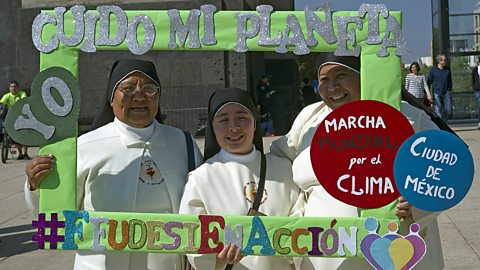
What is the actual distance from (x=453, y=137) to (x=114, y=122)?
69.9 inches

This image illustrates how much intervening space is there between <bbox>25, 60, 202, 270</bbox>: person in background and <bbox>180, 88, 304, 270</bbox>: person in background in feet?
0.50

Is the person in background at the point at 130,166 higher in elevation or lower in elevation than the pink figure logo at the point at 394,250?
higher

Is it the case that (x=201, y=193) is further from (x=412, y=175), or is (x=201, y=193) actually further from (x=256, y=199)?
(x=412, y=175)

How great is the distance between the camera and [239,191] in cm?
389

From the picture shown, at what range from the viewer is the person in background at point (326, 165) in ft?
12.4

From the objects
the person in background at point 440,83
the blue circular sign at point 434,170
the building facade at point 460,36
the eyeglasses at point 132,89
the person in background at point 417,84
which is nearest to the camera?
the blue circular sign at point 434,170

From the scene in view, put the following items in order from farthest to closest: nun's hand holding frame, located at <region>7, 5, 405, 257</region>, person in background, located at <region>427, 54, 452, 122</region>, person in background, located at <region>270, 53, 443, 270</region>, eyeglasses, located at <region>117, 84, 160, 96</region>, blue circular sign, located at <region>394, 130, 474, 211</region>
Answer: person in background, located at <region>427, 54, 452, 122</region>
eyeglasses, located at <region>117, 84, 160, 96</region>
person in background, located at <region>270, 53, 443, 270</region>
nun's hand holding frame, located at <region>7, 5, 405, 257</region>
blue circular sign, located at <region>394, 130, 474, 211</region>

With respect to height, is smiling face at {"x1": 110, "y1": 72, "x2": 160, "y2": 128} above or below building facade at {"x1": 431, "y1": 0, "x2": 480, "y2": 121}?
below

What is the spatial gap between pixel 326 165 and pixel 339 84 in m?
0.45

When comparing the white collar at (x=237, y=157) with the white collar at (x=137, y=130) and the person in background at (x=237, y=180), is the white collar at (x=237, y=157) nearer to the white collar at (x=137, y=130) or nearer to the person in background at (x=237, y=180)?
the person in background at (x=237, y=180)

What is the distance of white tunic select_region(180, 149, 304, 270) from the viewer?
3.85 m

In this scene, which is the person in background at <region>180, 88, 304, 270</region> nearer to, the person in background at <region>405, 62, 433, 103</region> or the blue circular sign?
the blue circular sign

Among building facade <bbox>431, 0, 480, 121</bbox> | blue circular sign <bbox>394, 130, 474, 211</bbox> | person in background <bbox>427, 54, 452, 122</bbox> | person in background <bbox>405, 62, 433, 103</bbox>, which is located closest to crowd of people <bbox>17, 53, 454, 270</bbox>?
blue circular sign <bbox>394, 130, 474, 211</bbox>

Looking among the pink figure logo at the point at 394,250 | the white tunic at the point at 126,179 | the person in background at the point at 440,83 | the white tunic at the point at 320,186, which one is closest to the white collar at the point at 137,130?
the white tunic at the point at 126,179
